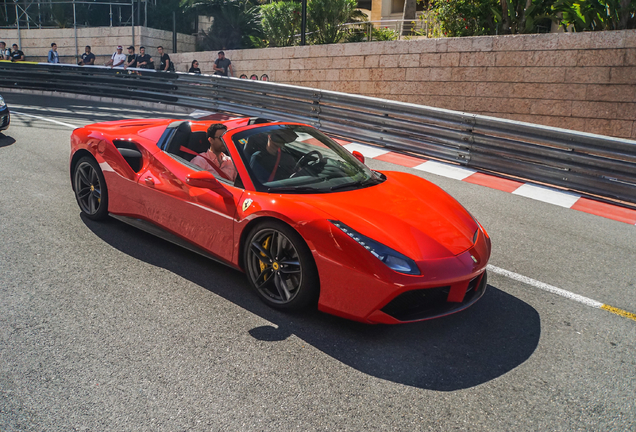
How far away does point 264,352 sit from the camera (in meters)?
3.19

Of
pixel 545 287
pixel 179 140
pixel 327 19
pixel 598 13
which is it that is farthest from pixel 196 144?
pixel 327 19

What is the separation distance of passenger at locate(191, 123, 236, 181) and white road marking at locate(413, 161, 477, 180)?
4.86 metres

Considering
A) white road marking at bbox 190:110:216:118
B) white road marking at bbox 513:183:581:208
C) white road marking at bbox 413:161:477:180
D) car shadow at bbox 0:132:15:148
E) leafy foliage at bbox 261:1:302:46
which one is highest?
leafy foliage at bbox 261:1:302:46

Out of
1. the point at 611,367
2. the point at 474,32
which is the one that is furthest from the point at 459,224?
the point at 474,32

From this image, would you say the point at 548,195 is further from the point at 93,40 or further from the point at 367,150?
the point at 93,40

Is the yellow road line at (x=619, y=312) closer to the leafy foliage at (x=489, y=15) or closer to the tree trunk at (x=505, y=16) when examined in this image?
the leafy foliage at (x=489, y=15)

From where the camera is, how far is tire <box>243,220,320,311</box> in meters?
3.43

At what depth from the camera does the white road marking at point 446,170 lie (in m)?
8.41

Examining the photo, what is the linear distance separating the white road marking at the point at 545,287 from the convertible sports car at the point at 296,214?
0.65m

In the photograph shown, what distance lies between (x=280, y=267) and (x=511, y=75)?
11.4m

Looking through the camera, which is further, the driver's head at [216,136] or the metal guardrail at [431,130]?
the metal guardrail at [431,130]

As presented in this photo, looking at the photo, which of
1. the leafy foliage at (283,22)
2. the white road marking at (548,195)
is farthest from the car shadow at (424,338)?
the leafy foliage at (283,22)

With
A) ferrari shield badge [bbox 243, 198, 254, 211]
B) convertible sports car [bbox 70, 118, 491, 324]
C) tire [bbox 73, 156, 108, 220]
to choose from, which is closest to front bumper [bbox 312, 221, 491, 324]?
convertible sports car [bbox 70, 118, 491, 324]

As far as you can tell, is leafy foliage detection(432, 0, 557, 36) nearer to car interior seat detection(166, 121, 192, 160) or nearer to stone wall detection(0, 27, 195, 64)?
car interior seat detection(166, 121, 192, 160)
